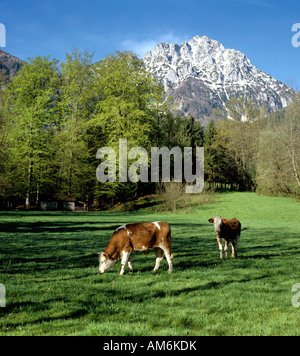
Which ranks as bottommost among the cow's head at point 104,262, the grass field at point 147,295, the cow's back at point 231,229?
the grass field at point 147,295

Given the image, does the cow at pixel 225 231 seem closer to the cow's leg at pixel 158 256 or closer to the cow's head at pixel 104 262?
the cow's leg at pixel 158 256

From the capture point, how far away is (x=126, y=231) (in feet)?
25.8

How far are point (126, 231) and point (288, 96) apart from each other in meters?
28.6

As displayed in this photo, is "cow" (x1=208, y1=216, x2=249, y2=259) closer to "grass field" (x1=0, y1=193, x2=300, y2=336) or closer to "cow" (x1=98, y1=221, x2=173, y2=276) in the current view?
"grass field" (x1=0, y1=193, x2=300, y2=336)

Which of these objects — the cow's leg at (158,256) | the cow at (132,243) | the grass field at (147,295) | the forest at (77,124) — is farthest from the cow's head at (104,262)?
the forest at (77,124)

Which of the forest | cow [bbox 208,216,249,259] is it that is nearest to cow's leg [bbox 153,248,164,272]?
cow [bbox 208,216,249,259]

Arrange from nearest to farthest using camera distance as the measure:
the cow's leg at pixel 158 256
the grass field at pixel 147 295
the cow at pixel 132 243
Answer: the grass field at pixel 147 295 → the cow at pixel 132 243 → the cow's leg at pixel 158 256

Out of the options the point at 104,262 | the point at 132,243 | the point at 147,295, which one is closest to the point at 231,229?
the point at 132,243

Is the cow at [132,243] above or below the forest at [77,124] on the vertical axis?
Answer: below

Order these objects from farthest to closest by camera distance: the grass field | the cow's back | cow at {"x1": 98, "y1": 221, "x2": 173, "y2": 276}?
the cow's back
cow at {"x1": 98, "y1": 221, "x2": 173, "y2": 276}
the grass field

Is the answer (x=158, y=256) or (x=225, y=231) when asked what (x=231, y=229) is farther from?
(x=158, y=256)

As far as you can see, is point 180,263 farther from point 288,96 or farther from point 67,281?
point 288,96

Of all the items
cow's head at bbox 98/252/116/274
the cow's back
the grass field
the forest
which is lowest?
the grass field

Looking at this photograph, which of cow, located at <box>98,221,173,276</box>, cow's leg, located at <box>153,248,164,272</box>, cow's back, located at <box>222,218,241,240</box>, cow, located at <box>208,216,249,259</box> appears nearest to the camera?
cow, located at <box>98,221,173,276</box>
